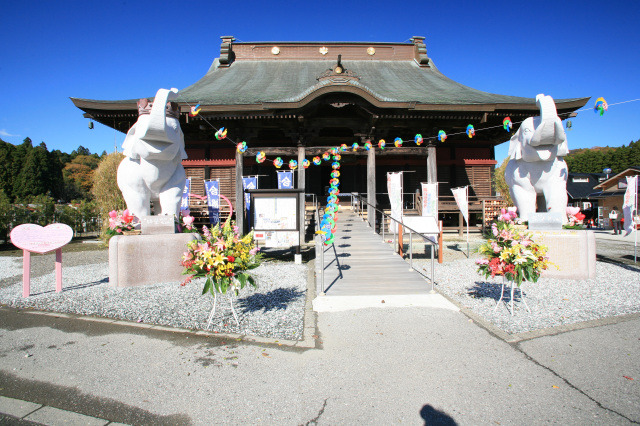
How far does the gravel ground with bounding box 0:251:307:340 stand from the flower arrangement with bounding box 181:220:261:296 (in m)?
0.68

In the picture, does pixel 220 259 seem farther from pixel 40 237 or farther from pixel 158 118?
pixel 40 237

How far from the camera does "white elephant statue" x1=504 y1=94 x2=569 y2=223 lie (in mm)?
7324

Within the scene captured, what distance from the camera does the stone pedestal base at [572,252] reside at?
7.53 m

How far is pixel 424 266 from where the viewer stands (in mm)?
9164

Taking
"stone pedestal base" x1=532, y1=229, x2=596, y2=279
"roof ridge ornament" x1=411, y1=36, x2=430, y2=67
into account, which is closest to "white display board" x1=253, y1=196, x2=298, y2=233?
"stone pedestal base" x1=532, y1=229, x2=596, y2=279

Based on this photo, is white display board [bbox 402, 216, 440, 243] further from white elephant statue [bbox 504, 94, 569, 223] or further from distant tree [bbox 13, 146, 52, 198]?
distant tree [bbox 13, 146, 52, 198]

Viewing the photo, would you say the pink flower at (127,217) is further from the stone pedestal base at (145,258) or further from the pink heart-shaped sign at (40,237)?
the pink heart-shaped sign at (40,237)

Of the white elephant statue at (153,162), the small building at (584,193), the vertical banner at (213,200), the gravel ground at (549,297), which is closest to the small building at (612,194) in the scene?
the small building at (584,193)

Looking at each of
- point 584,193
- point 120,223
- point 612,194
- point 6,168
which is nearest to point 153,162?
point 120,223

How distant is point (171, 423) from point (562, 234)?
27.2 ft

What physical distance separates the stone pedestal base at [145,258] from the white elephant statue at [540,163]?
25.8 ft

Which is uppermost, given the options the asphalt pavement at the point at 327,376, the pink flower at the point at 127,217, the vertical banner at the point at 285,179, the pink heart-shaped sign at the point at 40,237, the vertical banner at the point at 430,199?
the vertical banner at the point at 285,179

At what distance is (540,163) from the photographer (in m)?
8.02

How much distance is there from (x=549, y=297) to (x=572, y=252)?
2.17m
